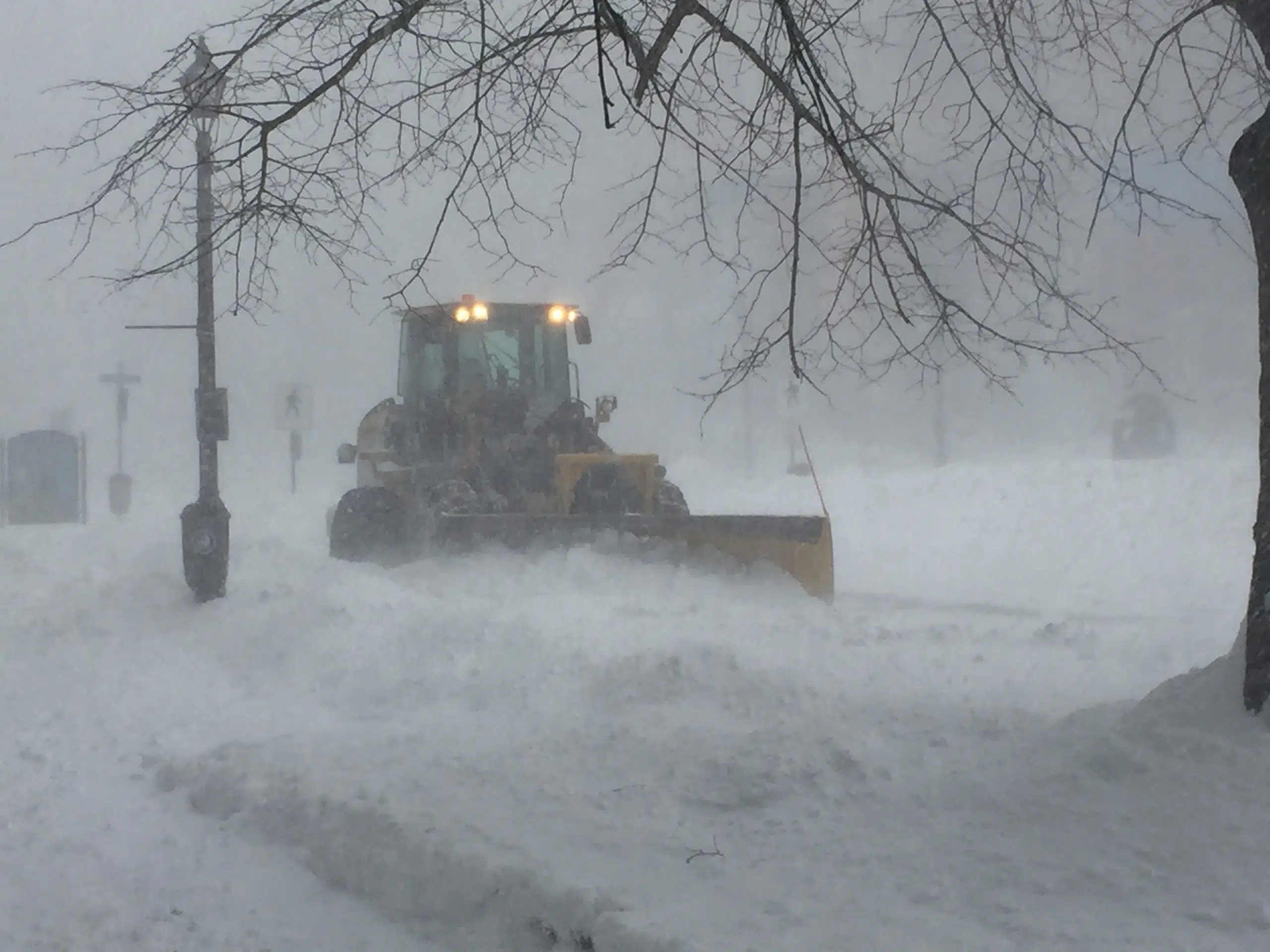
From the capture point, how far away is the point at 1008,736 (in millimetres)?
4617

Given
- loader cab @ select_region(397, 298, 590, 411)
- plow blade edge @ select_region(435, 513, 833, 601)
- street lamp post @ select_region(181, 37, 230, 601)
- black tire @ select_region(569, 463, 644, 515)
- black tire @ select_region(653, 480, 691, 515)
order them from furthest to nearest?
loader cab @ select_region(397, 298, 590, 411) < black tire @ select_region(653, 480, 691, 515) < black tire @ select_region(569, 463, 644, 515) < plow blade edge @ select_region(435, 513, 833, 601) < street lamp post @ select_region(181, 37, 230, 601)

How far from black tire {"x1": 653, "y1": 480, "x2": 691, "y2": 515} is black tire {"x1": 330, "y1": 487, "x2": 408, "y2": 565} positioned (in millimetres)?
2388

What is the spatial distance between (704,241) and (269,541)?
6422mm

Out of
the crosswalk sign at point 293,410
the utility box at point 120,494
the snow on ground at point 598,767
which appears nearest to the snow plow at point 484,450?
the snow on ground at point 598,767

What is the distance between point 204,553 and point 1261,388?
7149 millimetres

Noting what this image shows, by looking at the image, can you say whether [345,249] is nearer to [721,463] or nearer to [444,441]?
[444,441]

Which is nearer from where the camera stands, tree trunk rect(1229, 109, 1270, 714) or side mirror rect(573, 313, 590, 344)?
tree trunk rect(1229, 109, 1270, 714)

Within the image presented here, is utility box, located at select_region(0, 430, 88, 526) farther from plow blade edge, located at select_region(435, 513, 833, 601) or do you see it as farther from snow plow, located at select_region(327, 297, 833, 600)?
plow blade edge, located at select_region(435, 513, 833, 601)

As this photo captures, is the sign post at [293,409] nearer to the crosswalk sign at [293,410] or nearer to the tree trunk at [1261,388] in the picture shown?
the crosswalk sign at [293,410]

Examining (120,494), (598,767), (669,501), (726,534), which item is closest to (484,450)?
(669,501)

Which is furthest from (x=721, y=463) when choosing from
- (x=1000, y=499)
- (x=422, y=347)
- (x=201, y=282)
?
(x=201, y=282)

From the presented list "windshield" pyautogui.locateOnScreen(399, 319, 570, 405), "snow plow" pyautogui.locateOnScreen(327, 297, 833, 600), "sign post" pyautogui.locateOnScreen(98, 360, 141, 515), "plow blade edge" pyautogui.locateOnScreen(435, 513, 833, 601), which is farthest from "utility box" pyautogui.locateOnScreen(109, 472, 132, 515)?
"plow blade edge" pyautogui.locateOnScreen(435, 513, 833, 601)

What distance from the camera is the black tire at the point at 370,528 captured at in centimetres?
1090

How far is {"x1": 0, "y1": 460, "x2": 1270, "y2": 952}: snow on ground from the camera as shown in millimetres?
3188
